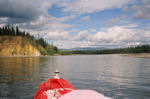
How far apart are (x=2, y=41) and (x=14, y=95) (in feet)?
411

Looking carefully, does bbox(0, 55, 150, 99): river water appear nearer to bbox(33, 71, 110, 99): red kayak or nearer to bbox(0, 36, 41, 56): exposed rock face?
bbox(33, 71, 110, 99): red kayak

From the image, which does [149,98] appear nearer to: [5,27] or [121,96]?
[121,96]

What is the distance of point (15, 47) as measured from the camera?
118188 mm

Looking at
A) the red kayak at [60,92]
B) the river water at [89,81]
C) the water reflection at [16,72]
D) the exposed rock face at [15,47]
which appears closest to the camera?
the red kayak at [60,92]

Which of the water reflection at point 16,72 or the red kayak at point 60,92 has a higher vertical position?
the red kayak at point 60,92

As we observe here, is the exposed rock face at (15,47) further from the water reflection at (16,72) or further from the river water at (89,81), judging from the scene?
the river water at (89,81)

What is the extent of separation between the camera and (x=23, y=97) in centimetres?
727

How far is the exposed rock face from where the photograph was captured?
11481 centimetres

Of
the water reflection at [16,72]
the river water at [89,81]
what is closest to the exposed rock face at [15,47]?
the water reflection at [16,72]

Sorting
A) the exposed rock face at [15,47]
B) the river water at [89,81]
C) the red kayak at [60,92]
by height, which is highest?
the exposed rock face at [15,47]

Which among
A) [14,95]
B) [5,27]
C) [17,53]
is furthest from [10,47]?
[14,95]

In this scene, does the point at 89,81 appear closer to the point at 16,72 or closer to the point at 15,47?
the point at 16,72

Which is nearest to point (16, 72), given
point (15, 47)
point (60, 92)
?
point (60, 92)

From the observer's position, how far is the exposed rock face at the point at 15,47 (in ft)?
377
